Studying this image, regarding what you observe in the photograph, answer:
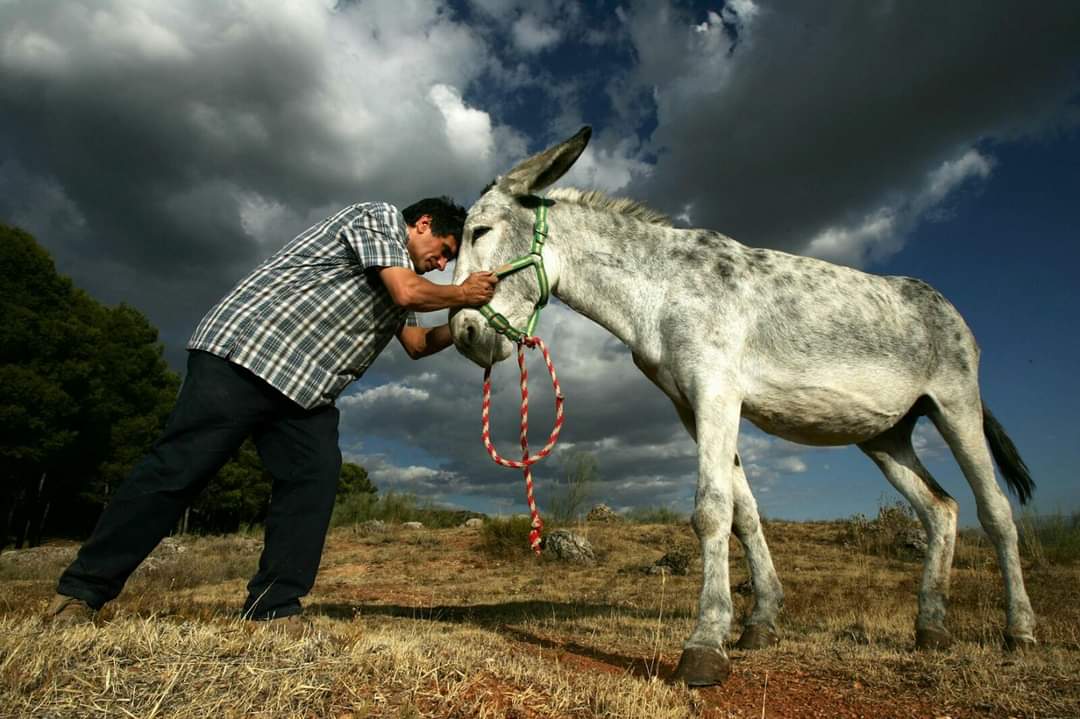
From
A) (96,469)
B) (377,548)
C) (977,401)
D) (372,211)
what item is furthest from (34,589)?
(96,469)

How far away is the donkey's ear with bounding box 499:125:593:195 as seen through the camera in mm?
5148

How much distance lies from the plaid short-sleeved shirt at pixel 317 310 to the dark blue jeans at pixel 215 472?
163 millimetres

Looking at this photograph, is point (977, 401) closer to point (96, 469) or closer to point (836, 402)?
point (836, 402)

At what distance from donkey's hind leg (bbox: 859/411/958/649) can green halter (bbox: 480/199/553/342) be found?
3386 millimetres

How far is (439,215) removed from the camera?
511 cm

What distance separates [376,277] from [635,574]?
855 cm

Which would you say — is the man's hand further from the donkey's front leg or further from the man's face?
the donkey's front leg

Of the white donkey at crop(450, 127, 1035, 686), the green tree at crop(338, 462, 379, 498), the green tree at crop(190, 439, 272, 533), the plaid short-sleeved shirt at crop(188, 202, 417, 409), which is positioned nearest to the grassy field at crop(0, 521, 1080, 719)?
the white donkey at crop(450, 127, 1035, 686)

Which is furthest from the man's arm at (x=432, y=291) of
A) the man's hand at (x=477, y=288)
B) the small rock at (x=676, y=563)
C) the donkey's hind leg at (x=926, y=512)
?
the small rock at (x=676, y=563)

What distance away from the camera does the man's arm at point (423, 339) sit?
5.37 meters

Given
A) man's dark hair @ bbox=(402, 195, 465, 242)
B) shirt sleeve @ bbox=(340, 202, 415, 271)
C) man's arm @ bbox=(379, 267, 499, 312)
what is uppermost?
man's dark hair @ bbox=(402, 195, 465, 242)

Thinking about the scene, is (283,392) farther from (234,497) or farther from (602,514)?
(234,497)

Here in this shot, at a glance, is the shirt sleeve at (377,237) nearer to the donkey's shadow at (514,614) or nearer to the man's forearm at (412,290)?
the man's forearm at (412,290)

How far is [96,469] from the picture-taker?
26578 mm
